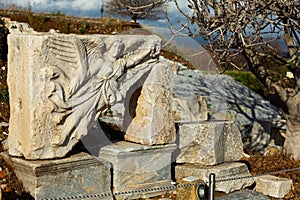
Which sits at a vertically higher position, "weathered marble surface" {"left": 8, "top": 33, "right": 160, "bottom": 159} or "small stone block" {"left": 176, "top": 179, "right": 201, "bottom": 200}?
"weathered marble surface" {"left": 8, "top": 33, "right": 160, "bottom": 159}

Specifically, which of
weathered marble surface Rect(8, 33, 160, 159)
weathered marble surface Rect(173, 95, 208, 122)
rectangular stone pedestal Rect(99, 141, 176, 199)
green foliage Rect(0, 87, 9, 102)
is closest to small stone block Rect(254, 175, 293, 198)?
rectangular stone pedestal Rect(99, 141, 176, 199)

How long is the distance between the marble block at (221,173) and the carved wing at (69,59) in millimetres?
1826

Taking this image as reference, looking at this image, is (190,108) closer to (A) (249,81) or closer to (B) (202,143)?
(B) (202,143)

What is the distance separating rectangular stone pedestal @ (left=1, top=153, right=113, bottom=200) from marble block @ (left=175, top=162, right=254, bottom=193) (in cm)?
112

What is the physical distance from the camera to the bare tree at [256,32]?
6.09m

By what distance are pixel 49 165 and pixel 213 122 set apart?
7.91ft

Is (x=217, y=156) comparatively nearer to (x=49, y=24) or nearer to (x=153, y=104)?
(x=153, y=104)

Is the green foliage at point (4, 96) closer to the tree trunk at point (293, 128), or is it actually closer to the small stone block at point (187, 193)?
the small stone block at point (187, 193)

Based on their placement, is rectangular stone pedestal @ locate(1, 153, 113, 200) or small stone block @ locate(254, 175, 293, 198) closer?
rectangular stone pedestal @ locate(1, 153, 113, 200)

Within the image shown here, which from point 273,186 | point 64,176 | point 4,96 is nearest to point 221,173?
point 273,186

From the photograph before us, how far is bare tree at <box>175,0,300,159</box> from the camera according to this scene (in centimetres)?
609

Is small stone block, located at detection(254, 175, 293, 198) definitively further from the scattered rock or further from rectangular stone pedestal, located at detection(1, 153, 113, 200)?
rectangular stone pedestal, located at detection(1, 153, 113, 200)

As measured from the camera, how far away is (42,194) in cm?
454

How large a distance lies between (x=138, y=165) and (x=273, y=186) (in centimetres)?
187
